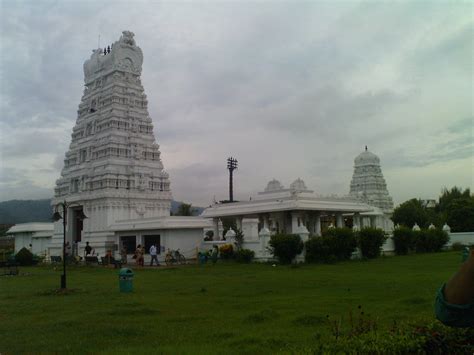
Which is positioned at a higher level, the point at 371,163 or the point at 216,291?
the point at 371,163

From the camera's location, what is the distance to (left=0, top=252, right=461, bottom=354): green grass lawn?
8.71 m

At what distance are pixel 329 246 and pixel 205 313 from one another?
18.8 m

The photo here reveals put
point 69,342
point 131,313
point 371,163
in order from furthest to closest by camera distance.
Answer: point 371,163 < point 131,313 < point 69,342

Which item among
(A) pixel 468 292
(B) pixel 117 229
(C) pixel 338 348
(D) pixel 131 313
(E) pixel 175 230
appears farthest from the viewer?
(B) pixel 117 229

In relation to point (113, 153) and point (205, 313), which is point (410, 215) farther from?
point (205, 313)

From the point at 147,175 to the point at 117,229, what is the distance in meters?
7.42

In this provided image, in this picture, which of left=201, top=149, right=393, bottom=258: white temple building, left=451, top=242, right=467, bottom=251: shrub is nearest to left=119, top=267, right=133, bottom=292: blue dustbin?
left=201, top=149, right=393, bottom=258: white temple building

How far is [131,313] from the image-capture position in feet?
40.0

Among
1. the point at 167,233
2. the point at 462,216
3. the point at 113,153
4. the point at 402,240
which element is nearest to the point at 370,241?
the point at 402,240

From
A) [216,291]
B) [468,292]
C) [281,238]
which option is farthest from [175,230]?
[468,292]

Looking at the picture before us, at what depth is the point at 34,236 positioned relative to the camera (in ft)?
205

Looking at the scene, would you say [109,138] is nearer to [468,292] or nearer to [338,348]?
[338,348]

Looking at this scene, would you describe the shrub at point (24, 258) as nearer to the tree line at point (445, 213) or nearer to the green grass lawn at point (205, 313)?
the green grass lawn at point (205, 313)

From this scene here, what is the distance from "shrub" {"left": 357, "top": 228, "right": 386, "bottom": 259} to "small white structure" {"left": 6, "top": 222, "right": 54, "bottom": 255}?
43091 mm
